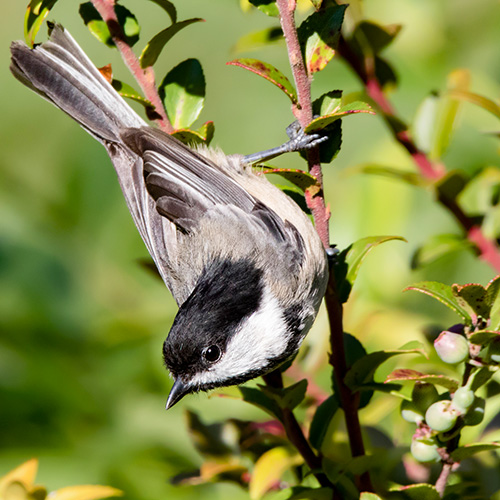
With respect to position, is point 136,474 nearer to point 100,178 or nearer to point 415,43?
point 100,178

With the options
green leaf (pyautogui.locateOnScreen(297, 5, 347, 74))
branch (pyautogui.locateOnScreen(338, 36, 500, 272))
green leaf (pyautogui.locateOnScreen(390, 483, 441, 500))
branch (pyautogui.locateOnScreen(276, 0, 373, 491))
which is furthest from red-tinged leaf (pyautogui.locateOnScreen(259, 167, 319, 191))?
green leaf (pyautogui.locateOnScreen(390, 483, 441, 500))

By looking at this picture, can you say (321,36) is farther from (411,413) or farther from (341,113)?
(411,413)

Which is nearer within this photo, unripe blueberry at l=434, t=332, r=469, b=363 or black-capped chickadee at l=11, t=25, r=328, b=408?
unripe blueberry at l=434, t=332, r=469, b=363

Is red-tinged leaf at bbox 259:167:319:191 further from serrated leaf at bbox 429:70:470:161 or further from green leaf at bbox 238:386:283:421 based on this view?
serrated leaf at bbox 429:70:470:161

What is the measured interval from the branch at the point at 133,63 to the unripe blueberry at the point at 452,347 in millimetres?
791

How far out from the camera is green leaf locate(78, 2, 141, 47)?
173 centimetres

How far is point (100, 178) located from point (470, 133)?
1774 mm

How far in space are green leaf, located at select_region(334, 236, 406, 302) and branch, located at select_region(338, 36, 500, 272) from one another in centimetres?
39

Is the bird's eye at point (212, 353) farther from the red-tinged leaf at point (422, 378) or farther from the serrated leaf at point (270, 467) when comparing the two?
the red-tinged leaf at point (422, 378)

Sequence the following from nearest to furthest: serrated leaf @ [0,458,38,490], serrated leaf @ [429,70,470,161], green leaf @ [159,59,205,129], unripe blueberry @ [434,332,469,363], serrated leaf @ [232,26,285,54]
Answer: unripe blueberry @ [434,332,469,363]
serrated leaf @ [0,458,38,490]
green leaf @ [159,59,205,129]
serrated leaf @ [232,26,285,54]
serrated leaf @ [429,70,470,161]

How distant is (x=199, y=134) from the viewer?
1.65 metres

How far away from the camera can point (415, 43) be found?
3.61 metres

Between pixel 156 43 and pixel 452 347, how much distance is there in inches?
35.3

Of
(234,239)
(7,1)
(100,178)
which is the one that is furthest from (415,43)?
(7,1)
